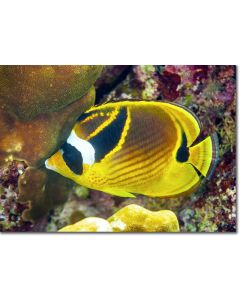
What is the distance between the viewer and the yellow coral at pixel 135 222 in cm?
309

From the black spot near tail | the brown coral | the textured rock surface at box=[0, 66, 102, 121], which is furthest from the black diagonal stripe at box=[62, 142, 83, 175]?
the black spot near tail

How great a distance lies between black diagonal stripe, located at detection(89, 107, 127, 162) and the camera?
2.87m

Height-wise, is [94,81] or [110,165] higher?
[94,81]

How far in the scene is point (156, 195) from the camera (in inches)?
116

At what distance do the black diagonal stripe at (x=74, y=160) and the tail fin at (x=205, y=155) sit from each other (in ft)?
1.98

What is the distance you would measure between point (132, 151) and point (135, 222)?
0.47 meters

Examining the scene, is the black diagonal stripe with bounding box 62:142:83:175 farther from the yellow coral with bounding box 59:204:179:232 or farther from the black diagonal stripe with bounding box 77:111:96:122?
the yellow coral with bounding box 59:204:179:232

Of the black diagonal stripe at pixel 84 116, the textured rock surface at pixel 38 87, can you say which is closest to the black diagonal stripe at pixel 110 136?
the black diagonal stripe at pixel 84 116

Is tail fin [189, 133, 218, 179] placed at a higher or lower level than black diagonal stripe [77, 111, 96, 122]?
lower

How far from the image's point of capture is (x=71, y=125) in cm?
300
